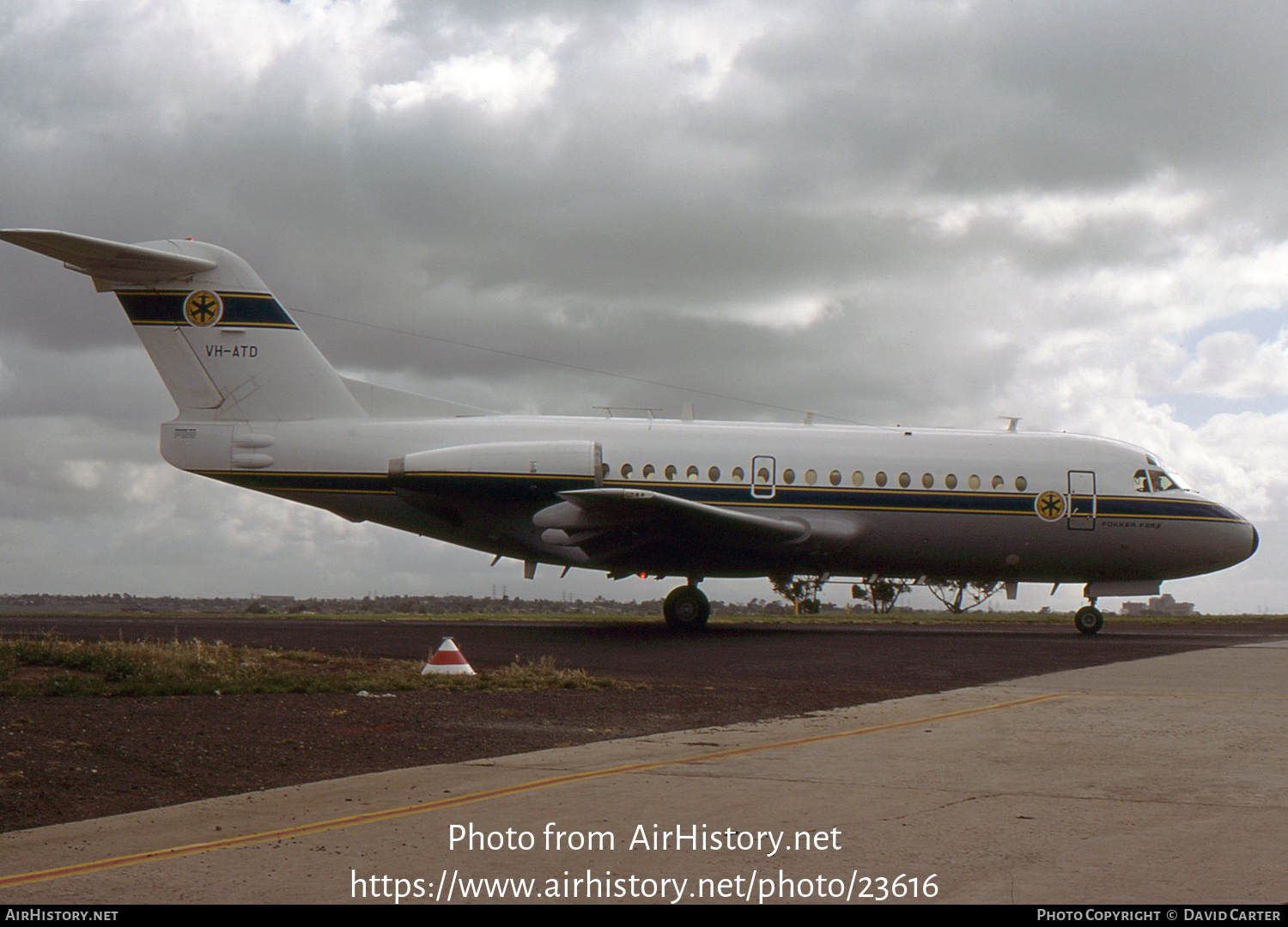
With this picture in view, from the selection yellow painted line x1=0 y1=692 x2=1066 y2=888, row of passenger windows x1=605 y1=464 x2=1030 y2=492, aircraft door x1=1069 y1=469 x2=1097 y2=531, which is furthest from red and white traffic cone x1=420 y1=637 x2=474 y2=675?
aircraft door x1=1069 y1=469 x2=1097 y2=531

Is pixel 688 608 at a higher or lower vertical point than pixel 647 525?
lower

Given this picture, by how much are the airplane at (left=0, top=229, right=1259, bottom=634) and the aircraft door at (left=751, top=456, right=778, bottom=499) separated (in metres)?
0.03

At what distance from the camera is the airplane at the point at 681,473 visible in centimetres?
2147

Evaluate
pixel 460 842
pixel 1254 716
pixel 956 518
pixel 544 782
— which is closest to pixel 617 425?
pixel 956 518

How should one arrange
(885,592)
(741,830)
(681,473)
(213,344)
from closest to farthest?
(741,830) → (681,473) → (213,344) → (885,592)

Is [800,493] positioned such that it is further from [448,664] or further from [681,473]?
[448,664]

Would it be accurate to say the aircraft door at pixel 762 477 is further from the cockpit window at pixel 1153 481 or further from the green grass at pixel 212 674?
the green grass at pixel 212 674

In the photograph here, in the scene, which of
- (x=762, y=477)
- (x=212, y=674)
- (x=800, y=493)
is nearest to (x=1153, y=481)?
(x=800, y=493)

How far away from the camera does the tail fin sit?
2194 centimetres

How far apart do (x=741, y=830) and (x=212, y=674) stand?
887cm

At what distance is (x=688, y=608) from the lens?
74.3 ft

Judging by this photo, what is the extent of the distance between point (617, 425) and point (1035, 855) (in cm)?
1784

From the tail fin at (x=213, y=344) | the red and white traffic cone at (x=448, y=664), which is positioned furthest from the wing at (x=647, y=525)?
the red and white traffic cone at (x=448, y=664)

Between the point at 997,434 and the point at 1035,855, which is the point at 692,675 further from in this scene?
the point at 997,434
